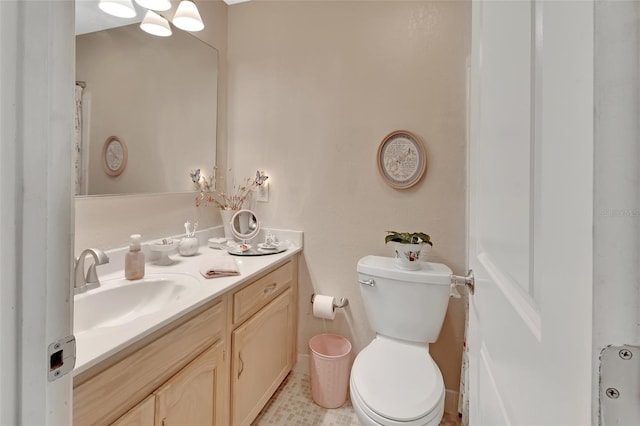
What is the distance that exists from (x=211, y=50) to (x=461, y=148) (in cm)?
160

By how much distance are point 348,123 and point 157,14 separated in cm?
112

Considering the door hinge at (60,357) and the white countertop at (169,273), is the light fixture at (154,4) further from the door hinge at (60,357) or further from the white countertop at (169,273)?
the door hinge at (60,357)

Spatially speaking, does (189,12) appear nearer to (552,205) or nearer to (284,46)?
(284,46)

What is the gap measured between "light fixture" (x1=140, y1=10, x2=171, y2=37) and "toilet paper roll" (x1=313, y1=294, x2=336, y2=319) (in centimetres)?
165

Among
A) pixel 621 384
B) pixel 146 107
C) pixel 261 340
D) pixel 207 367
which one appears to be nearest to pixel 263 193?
pixel 146 107

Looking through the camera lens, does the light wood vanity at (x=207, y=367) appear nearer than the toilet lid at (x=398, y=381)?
Yes

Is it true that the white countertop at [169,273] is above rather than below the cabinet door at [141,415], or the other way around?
above

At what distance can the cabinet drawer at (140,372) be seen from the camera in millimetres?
729

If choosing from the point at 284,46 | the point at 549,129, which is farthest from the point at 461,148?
the point at 549,129

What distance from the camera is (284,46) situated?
6.37 feet

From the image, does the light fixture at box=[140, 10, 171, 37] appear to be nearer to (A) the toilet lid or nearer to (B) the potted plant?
(B) the potted plant

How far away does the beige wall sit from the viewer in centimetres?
164

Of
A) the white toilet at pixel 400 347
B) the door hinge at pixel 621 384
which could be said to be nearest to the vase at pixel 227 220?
the white toilet at pixel 400 347

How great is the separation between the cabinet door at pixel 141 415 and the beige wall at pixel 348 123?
113 cm
